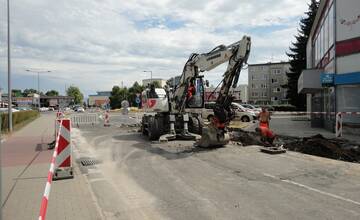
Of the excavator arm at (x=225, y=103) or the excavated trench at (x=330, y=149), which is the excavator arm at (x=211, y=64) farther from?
the excavated trench at (x=330, y=149)

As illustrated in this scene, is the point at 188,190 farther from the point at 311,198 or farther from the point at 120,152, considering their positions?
the point at 120,152

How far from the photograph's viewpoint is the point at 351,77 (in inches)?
770

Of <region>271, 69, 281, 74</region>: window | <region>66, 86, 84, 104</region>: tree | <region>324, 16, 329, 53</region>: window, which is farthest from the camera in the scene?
<region>66, 86, 84, 104</region>: tree

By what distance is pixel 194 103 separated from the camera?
18.7 m

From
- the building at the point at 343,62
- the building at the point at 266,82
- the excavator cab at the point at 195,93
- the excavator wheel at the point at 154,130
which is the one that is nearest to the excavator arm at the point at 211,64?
the excavator cab at the point at 195,93

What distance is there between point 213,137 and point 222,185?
603cm

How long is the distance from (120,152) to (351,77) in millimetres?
12163

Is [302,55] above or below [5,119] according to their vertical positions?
above

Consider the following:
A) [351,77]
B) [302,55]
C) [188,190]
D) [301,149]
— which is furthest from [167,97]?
[302,55]

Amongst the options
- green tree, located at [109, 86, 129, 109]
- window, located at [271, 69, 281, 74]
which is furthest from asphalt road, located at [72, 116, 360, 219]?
green tree, located at [109, 86, 129, 109]

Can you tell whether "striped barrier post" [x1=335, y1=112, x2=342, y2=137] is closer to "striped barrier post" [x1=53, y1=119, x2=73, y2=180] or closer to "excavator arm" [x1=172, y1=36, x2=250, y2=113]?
"excavator arm" [x1=172, y1=36, x2=250, y2=113]

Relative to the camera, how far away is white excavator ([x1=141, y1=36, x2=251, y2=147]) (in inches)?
574

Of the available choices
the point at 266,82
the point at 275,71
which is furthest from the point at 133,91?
the point at 275,71

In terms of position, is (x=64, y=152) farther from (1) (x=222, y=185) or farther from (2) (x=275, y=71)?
(2) (x=275, y=71)
